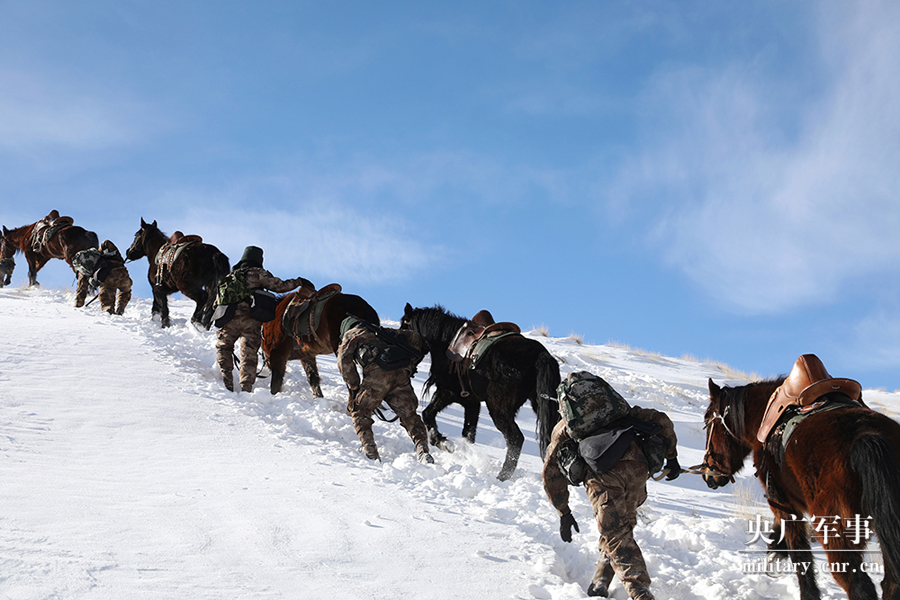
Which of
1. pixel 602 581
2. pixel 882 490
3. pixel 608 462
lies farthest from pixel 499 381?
pixel 882 490

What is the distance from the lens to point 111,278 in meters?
12.3

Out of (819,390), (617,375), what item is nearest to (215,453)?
(819,390)

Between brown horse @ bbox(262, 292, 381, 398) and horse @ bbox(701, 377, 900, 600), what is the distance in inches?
194

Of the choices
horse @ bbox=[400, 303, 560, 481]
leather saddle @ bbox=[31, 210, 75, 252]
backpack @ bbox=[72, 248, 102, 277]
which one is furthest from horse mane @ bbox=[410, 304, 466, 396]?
leather saddle @ bbox=[31, 210, 75, 252]

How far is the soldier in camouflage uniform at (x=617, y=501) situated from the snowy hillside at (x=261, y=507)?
308mm

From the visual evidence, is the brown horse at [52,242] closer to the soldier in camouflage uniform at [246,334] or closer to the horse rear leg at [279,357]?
the soldier in camouflage uniform at [246,334]

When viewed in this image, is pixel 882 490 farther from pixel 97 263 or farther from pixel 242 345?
pixel 97 263

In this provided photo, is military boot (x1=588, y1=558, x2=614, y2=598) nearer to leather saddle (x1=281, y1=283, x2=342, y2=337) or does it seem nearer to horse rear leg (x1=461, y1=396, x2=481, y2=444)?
horse rear leg (x1=461, y1=396, x2=481, y2=444)

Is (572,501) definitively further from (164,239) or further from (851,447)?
(164,239)

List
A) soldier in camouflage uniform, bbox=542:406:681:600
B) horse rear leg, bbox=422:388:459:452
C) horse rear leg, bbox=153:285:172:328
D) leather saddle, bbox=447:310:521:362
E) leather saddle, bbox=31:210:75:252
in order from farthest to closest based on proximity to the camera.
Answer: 1. leather saddle, bbox=31:210:75:252
2. horse rear leg, bbox=153:285:172:328
3. horse rear leg, bbox=422:388:459:452
4. leather saddle, bbox=447:310:521:362
5. soldier in camouflage uniform, bbox=542:406:681:600

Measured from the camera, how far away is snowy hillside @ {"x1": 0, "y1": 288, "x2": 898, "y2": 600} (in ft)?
11.1

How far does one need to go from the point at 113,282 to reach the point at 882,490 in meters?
12.9

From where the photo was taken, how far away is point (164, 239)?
12453mm

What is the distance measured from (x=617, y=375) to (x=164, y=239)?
1065 cm
